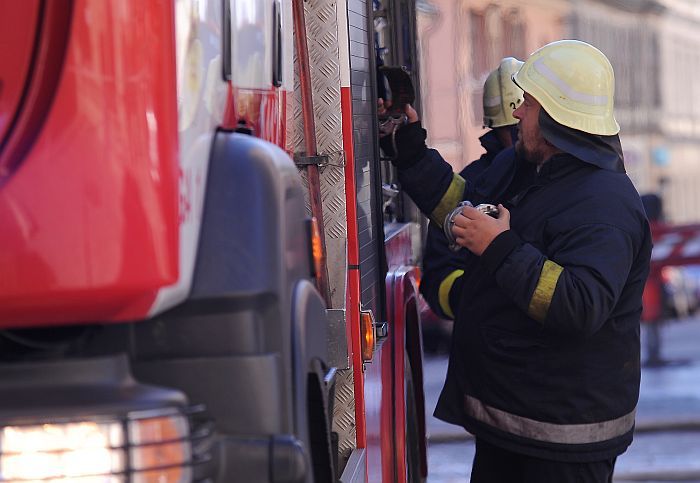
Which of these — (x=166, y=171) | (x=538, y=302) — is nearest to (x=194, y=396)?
(x=166, y=171)

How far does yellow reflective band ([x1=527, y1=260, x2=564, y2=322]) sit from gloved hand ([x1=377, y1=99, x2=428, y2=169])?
1.08m

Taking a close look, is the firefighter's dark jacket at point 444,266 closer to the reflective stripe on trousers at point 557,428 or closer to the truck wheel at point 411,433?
the truck wheel at point 411,433

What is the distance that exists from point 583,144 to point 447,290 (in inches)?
43.4

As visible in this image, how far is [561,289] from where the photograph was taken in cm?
415

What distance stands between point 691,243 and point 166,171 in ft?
51.3

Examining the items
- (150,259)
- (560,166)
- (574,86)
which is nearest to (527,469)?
(560,166)

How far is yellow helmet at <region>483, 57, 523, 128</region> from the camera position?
5793mm

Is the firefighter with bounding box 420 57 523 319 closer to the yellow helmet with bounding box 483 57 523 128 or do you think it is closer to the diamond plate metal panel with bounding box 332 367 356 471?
the yellow helmet with bounding box 483 57 523 128

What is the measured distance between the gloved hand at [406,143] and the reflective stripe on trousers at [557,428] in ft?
3.32

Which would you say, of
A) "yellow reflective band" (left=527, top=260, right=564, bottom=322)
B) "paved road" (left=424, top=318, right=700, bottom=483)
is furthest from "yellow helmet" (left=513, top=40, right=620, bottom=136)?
"paved road" (left=424, top=318, right=700, bottom=483)

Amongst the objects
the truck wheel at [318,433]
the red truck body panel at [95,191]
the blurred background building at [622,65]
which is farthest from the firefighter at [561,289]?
the blurred background building at [622,65]

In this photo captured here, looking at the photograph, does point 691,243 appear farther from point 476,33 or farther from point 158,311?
point 476,33

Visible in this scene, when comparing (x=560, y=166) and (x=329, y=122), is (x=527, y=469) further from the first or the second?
(x=329, y=122)

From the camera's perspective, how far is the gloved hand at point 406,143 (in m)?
5.18
